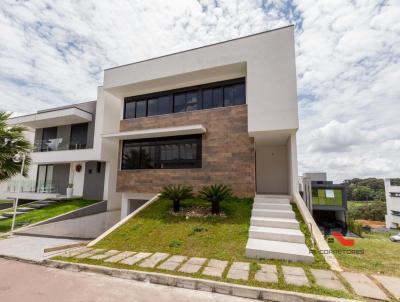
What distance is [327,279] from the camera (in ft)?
16.0

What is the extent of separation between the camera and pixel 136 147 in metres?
14.4

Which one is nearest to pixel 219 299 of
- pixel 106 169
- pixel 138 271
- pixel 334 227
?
pixel 138 271

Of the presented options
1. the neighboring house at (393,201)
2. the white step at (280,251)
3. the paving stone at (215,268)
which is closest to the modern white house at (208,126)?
the white step at (280,251)

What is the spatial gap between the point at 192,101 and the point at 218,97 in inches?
65.7

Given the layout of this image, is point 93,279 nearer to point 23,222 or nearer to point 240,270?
point 240,270

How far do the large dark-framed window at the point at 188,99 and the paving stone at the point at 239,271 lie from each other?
8567mm

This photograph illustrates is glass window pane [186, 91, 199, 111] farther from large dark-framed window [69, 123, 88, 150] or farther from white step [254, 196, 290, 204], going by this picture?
large dark-framed window [69, 123, 88, 150]

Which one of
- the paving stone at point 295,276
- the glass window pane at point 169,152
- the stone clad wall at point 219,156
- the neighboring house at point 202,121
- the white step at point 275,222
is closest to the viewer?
the paving stone at point 295,276

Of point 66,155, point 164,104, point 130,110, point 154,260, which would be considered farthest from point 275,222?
point 66,155

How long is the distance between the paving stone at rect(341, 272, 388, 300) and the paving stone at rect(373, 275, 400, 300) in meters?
0.19

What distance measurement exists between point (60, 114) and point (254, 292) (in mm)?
18457

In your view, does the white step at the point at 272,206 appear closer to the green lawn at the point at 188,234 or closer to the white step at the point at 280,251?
the green lawn at the point at 188,234

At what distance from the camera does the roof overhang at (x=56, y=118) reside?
55.0ft

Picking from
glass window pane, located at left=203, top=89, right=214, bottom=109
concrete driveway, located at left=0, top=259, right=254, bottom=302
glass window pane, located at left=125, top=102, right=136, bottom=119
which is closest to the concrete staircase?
concrete driveway, located at left=0, top=259, right=254, bottom=302
